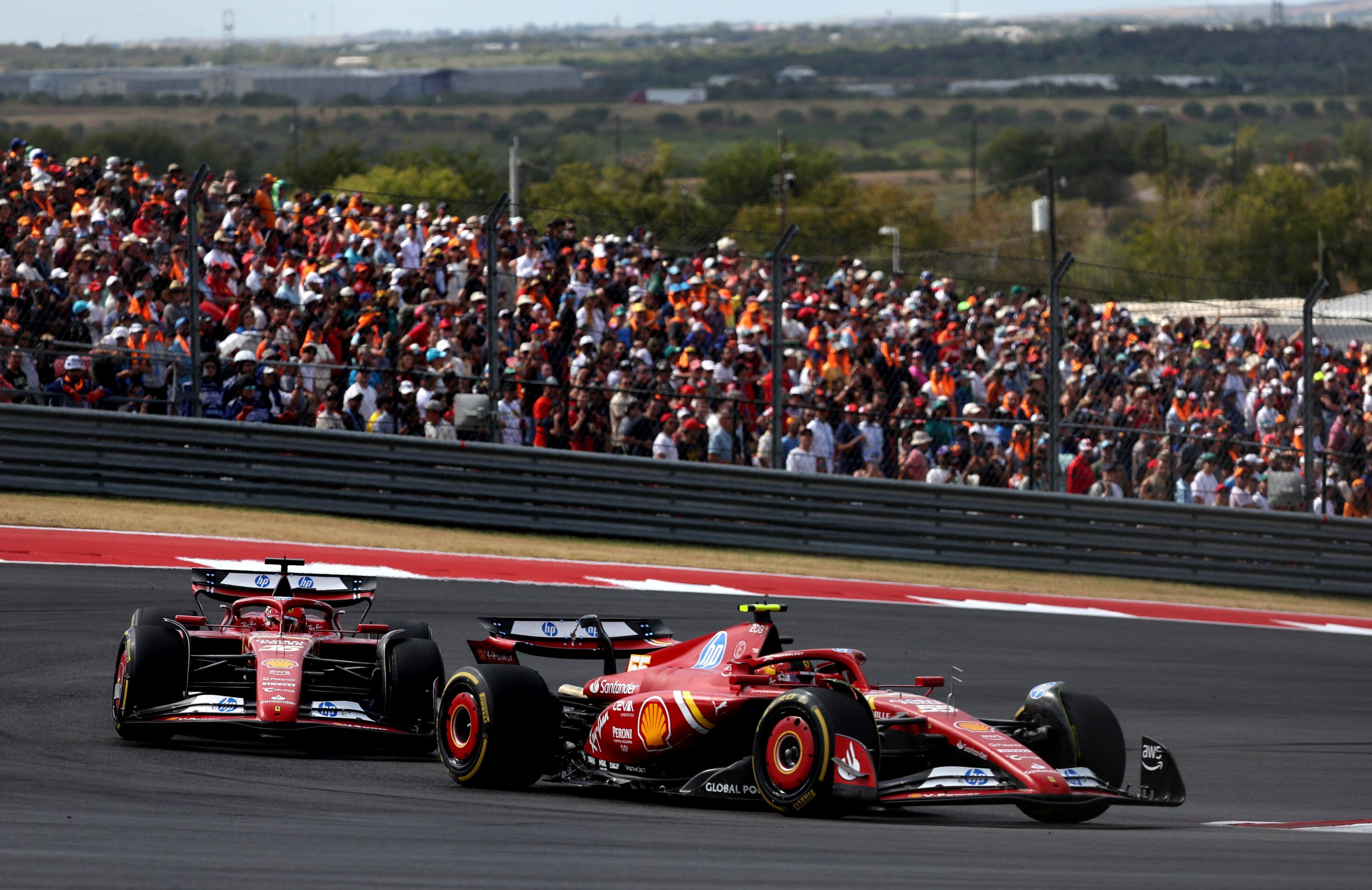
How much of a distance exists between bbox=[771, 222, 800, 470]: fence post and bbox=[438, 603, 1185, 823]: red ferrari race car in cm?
723

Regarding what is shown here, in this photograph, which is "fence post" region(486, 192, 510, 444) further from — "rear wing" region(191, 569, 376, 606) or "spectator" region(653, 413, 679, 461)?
"rear wing" region(191, 569, 376, 606)

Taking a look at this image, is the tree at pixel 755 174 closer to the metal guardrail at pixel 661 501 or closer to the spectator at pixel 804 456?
the metal guardrail at pixel 661 501

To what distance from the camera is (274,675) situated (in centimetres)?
772

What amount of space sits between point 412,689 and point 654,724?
1.60 m

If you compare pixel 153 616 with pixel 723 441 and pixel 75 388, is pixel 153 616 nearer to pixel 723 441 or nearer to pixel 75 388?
pixel 75 388

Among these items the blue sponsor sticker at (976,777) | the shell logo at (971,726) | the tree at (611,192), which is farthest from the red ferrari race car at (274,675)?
the tree at (611,192)

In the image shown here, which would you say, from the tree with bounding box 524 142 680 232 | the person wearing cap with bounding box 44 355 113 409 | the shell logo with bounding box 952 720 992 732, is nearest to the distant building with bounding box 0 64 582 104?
the tree with bounding box 524 142 680 232

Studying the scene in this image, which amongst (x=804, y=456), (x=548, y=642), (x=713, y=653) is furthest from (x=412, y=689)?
(x=804, y=456)

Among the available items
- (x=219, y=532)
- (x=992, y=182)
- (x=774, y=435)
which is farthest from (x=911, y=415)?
(x=992, y=182)

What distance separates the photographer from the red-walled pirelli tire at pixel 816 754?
6043 millimetres

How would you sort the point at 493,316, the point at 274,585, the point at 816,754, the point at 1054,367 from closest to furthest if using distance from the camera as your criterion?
1. the point at 816,754
2. the point at 274,585
3. the point at 493,316
4. the point at 1054,367

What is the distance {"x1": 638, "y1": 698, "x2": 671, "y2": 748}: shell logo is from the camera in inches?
269

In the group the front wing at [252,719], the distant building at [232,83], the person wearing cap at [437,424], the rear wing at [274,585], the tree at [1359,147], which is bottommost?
the front wing at [252,719]

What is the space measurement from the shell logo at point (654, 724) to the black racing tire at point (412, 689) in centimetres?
146
